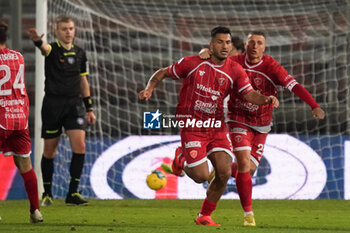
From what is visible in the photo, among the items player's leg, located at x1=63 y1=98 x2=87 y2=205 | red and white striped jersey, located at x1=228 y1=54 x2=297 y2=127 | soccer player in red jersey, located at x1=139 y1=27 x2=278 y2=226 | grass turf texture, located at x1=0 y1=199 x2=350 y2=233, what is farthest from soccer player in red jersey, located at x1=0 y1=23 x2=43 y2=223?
player's leg, located at x1=63 y1=98 x2=87 y2=205

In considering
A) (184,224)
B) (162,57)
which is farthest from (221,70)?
(162,57)

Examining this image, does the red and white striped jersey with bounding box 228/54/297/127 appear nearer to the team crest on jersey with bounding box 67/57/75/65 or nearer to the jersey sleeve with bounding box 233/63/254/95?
the jersey sleeve with bounding box 233/63/254/95

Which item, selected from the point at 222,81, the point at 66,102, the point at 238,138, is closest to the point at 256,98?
the point at 222,81

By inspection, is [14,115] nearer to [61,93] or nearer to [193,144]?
[193,144]

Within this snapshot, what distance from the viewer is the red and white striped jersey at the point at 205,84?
6.63 metres

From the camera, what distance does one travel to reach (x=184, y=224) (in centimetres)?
661

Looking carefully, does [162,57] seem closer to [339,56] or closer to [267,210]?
[339,56]

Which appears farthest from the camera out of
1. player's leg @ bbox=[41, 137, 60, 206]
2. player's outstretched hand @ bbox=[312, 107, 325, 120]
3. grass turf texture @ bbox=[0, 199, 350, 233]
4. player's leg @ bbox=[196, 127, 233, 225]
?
player's leg @ bbox=[41, 137, 60, 206]

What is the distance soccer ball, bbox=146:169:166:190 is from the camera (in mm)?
9461

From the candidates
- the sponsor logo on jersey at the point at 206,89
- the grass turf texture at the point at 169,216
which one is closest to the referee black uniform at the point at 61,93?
the grass turf texture at the point at 169,216

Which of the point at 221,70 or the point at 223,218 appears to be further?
the point at 223,218

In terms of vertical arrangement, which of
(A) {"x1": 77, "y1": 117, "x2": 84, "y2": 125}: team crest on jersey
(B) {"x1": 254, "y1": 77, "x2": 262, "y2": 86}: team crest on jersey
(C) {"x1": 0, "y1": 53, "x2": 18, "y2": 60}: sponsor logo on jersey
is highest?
(C) {"x1": 0, "y1": 53, "x2": 18, "y2": 60}: sponsor logo on jersey

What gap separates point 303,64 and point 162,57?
7.08 ft

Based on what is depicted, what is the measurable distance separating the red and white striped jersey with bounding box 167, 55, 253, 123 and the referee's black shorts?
6.72ft
